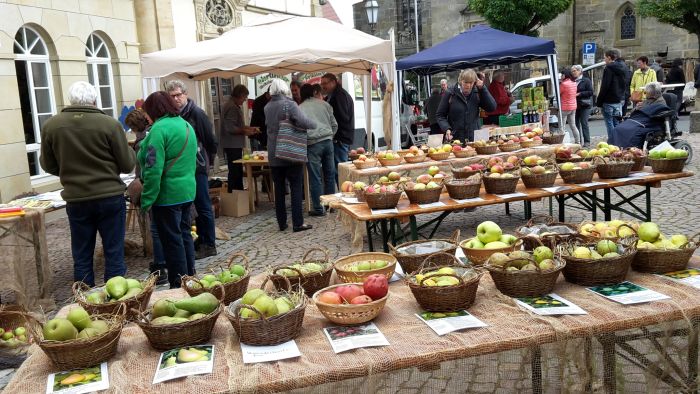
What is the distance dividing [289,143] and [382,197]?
284 cm

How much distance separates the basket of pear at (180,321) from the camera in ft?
7.70

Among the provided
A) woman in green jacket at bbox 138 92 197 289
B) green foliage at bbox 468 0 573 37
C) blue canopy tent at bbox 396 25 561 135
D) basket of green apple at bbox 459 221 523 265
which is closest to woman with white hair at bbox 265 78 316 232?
woman in green jacket at bbox 138 92 197 289

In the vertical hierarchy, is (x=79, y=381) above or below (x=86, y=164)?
below

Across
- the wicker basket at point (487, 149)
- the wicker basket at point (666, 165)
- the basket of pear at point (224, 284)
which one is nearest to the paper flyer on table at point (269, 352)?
the basket of pear at point (224, 284)

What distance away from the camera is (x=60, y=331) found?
2.27m

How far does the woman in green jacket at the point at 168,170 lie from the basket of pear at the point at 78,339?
250 cm

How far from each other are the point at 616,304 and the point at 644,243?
1.73ft

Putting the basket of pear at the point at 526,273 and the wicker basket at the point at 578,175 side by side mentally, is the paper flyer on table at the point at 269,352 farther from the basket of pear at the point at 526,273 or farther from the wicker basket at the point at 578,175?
the wicker basket at the point at 578,175

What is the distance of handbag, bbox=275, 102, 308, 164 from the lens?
7625 mm

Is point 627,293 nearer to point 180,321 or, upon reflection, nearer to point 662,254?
point 662,254

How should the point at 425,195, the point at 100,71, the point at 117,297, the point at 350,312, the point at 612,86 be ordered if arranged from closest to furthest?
the point at 350,312 < the point at 117,297 < the point at 425,195 < the point at 100,71 < the point at 612,86

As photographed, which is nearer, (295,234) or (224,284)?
(224,284)

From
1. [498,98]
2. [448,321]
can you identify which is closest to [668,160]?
[448,321]

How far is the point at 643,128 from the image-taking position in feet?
31.0
